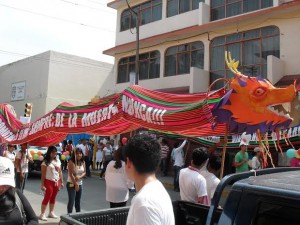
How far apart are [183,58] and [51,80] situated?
1408 cm

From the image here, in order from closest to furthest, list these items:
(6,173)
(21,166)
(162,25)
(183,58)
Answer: (6,173)
(21,166)
(183,58)
(162,25)

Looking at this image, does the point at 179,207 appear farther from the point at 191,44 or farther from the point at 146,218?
the point at 191,44

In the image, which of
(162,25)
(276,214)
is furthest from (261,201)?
(162,25)

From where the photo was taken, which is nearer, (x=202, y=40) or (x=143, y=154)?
(x=143, y=154)

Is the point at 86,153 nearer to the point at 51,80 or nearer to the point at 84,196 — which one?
the point at 84,196

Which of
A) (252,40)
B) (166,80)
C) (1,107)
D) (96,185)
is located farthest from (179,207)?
(166,80)

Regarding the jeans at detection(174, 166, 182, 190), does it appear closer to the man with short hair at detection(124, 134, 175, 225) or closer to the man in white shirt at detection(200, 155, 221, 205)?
the man in white shirt at detection(200, 155, 221, 205)

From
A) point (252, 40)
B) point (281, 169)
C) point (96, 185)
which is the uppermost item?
point (252, 40)

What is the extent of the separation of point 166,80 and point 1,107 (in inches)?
395

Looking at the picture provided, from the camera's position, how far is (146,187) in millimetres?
2236

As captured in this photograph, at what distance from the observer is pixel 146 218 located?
6.88 ft

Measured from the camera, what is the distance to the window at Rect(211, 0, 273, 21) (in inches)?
614

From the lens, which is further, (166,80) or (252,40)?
(166,80)

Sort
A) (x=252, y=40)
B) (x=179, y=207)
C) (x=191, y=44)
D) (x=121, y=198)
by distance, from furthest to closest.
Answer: (x=191, y=44)
(x=252, y=40)
(x=121, y=198)
(x=179, y=207)
